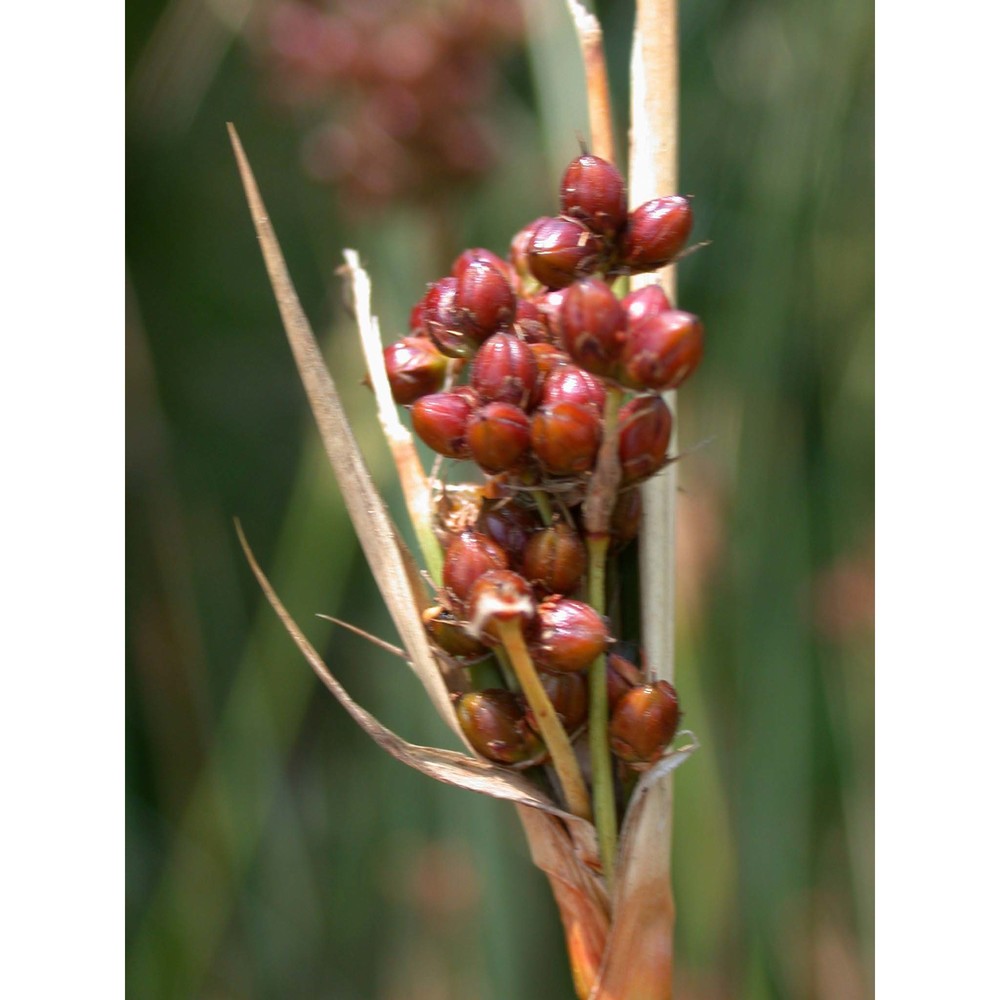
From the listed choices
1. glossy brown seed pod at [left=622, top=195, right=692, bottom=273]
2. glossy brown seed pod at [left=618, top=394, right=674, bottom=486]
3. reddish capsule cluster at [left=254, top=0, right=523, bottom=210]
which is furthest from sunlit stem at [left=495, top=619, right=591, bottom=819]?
reddish capsule cluster at [left=254, top=0, right=523, bottom=210]

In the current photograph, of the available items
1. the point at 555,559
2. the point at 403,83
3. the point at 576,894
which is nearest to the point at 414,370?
the point at 555,559

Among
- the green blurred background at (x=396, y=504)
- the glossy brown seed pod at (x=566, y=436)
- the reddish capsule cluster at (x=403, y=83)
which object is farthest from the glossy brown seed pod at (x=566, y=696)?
the reddish capsule cluster at (x=403, y=83)

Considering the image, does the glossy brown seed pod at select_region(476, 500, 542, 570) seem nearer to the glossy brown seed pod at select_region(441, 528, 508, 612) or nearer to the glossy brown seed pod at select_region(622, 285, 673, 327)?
the glossy brown seed pod at select_region(441, 528, 508, 612)

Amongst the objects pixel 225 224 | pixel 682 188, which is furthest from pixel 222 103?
pixel 682 188

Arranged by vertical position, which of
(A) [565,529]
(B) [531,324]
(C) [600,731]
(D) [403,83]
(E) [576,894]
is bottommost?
(E) [576,894]

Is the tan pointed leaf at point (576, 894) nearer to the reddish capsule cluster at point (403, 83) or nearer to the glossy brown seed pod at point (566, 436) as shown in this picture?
the glossy brown seed pod at point (566, 436)

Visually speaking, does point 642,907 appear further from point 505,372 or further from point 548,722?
point 505,372

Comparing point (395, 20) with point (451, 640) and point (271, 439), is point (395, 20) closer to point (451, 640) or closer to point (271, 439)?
point (271, 439)
